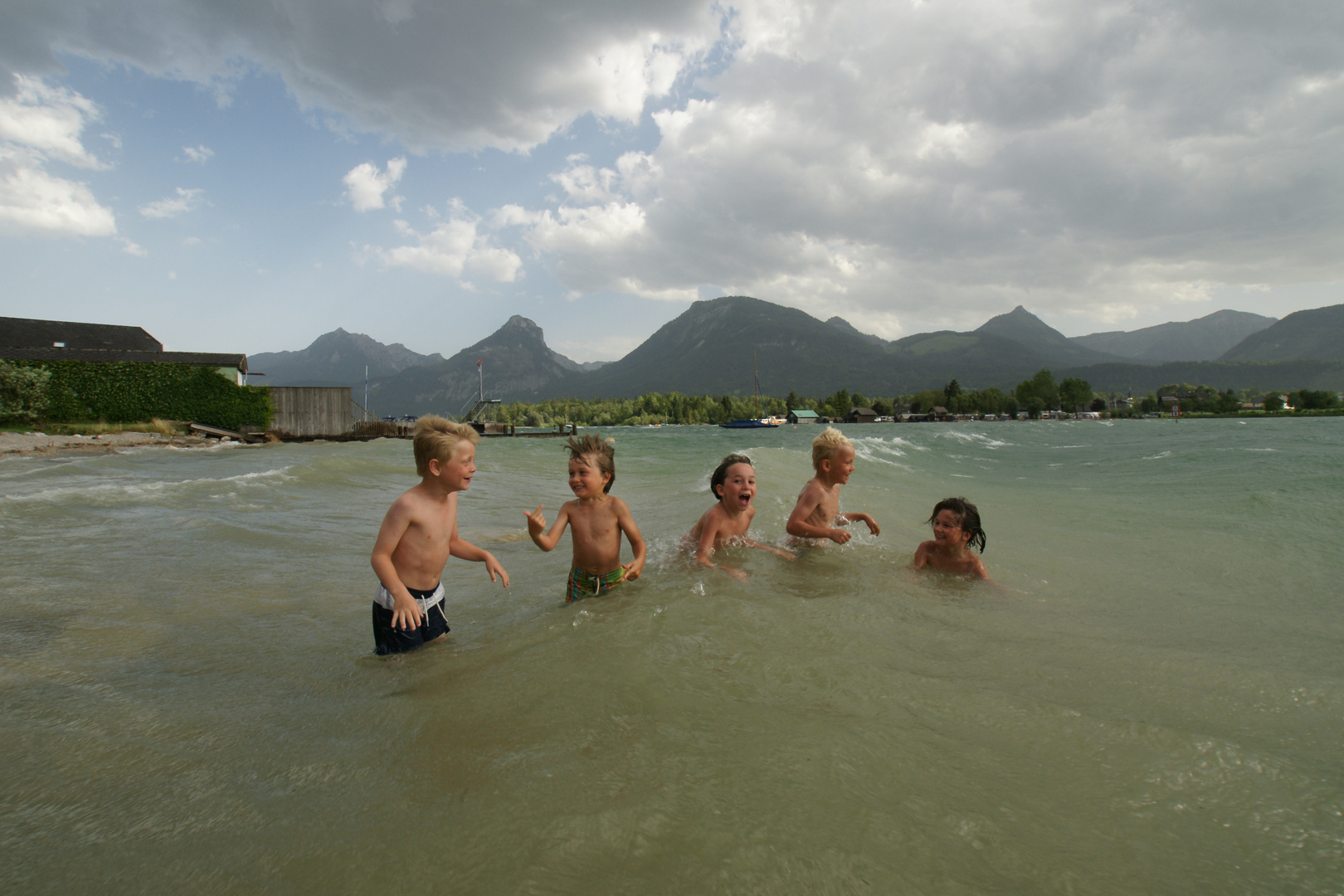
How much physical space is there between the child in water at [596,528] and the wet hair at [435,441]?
1004mm

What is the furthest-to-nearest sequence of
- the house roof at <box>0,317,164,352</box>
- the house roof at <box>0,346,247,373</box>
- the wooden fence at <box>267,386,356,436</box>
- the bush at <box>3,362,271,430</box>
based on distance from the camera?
the house roof at <box>0,317,164,352</box>, the wooden fence at <box>267,386,356,436</box>, the house roof at <box>0,346,247,373</box>, the bush at <box>3,362,271,430</box>

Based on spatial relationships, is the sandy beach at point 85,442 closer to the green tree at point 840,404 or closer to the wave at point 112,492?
the wave at point 112,492

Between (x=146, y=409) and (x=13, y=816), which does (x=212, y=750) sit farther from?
(x=146, y=409)

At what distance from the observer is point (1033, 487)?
13195 mm

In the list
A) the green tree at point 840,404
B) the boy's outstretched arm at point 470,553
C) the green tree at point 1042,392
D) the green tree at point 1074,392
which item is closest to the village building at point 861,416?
the green tree at point 840,404

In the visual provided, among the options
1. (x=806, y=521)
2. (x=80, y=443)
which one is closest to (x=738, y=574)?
(x=806, y=521)

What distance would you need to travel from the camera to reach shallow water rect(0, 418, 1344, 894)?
5.27 feet

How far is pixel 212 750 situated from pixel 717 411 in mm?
145534

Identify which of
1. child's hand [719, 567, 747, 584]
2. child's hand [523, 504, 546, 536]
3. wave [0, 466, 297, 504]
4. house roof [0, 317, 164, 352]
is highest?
house roof [0, 317, 164, 352]

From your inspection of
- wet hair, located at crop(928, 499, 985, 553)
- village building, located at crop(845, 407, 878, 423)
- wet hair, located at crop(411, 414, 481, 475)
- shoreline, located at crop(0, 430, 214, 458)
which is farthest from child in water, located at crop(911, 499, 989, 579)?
village building, located at crop(845, 407, 878, 423)

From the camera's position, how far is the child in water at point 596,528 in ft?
14.3

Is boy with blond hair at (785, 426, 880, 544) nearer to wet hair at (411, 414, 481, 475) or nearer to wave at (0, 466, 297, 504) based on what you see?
wet hair at (411, 414, 481, 475)

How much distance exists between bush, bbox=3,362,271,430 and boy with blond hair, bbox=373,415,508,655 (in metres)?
35.8

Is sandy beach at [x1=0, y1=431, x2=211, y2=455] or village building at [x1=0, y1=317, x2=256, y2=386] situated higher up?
village building at [x1=0, y1=317, x2=256, y2=386]
